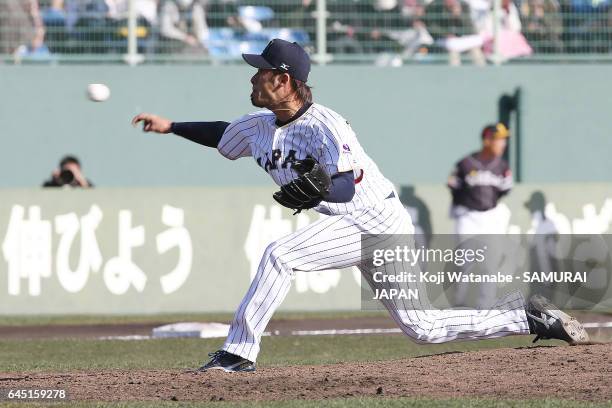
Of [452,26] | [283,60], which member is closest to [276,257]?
[283,60]

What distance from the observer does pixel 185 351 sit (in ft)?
35.8

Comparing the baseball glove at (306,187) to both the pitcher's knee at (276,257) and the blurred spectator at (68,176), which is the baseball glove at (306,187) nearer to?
the pitcher's knee at (276,257)

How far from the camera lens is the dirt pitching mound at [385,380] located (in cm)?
683

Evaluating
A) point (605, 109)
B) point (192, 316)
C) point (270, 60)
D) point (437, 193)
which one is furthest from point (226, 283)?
point (270, 60)

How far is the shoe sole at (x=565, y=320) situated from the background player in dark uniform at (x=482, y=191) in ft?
19.2

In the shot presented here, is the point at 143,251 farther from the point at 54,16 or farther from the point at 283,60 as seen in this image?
the point at 283,60

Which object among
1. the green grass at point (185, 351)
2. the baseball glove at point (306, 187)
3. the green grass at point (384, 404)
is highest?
the baseball glove at point (306, 187)

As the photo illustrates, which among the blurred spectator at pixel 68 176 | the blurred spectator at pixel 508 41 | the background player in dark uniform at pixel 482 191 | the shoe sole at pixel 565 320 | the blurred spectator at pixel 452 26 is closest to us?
the shoe sole at pixel 565 320

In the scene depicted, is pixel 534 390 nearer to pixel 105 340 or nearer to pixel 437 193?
pixel 105 340

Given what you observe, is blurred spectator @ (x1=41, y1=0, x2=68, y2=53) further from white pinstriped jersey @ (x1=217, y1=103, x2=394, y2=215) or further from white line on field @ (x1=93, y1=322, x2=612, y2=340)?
white pinstriped jersey @ (x1=217, y1=103, x2=394, y2=215)

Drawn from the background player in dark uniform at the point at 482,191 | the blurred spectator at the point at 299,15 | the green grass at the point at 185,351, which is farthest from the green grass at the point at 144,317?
the blurred spectator at the point at 299,15

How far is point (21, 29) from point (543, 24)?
676cm

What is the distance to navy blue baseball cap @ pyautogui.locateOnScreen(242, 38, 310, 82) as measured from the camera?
749 cm

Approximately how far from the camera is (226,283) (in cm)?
1456
